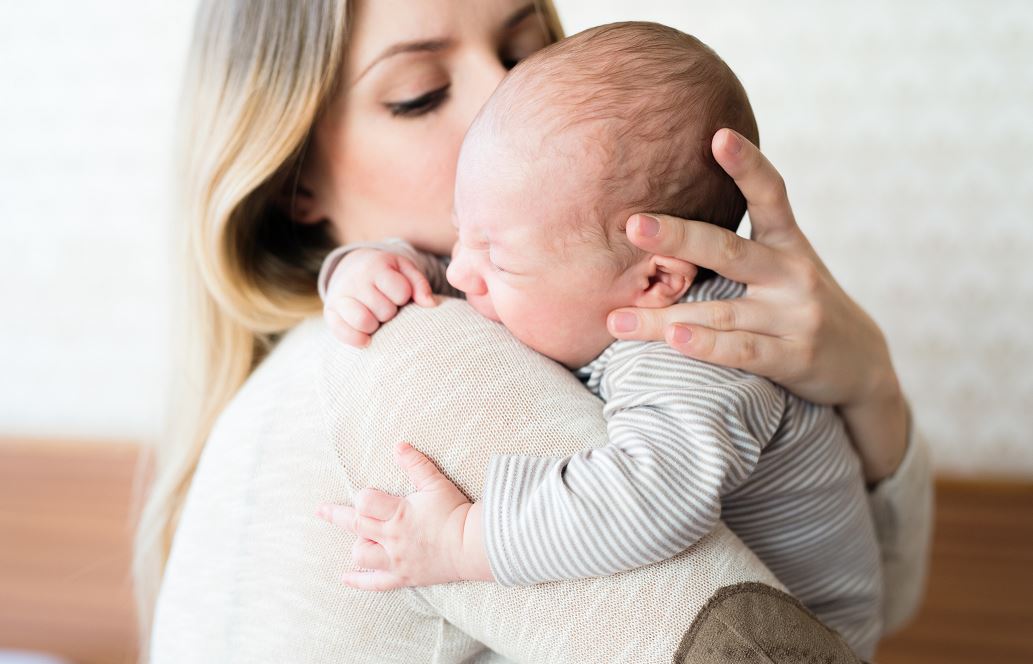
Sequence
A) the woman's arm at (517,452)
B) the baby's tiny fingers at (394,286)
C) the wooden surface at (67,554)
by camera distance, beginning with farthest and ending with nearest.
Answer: the wooden surface at (67,554), the baby's tiny fingers at (394,286), the woman's arm at (517,452)

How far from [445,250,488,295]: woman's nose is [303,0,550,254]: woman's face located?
0.83ft

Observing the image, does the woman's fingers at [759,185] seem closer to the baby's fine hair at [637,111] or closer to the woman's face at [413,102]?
the baby's fine hair at [637,111]

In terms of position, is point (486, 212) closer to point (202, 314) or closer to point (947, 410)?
point (202, 314)

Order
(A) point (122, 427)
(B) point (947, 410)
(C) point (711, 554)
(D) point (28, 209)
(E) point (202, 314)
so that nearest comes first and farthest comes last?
(C) point (711, 554), (E) point (202, 314), (B) point (947, 410), (D) point (28, 209), (A) point (122, 427)

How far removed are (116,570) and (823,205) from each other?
2254mm

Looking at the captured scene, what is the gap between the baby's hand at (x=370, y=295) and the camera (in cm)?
94

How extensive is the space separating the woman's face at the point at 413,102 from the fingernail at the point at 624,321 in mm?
410

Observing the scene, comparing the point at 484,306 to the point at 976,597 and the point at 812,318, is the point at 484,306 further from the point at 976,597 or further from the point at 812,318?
the point at 976,597

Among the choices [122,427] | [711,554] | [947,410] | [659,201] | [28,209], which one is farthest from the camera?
[122,427]

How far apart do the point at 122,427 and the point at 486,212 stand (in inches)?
106

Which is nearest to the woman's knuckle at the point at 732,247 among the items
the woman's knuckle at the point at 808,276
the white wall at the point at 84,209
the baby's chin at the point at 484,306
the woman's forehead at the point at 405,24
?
the woman's knuckle at the point at 808,276

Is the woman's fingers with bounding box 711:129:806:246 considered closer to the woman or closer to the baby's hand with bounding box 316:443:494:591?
the woman

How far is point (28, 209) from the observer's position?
301 cm

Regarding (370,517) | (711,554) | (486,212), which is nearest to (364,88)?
(486,212)
